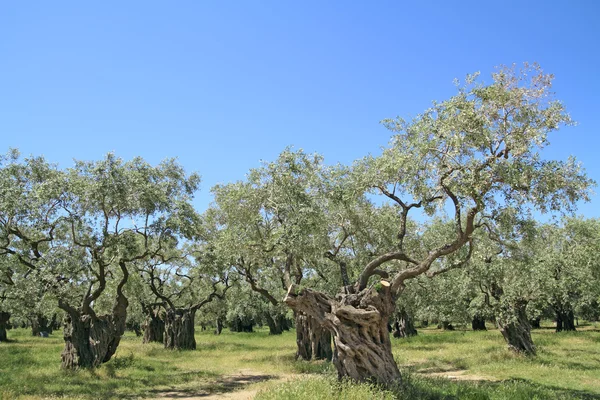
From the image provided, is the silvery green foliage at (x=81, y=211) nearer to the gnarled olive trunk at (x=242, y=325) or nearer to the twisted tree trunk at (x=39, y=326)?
the twisted tree trunk at (x=39, y=326)

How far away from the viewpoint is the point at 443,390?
14664mm

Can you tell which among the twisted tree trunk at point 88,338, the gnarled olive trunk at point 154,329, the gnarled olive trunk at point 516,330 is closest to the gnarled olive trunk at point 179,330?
the gnarled olive trunk at point 154,329

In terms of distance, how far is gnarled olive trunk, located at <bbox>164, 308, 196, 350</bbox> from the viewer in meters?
38.7

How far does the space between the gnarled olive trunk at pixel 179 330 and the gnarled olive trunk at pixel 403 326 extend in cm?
2306

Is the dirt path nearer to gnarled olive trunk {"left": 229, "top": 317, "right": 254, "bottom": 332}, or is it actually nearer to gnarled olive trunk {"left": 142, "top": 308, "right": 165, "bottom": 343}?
gnarled olive trunk {"left": 142, "top": 308, "right": 165, "bottom": 343}

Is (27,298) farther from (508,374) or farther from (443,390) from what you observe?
(508,374)

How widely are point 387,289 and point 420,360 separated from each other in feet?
50.5

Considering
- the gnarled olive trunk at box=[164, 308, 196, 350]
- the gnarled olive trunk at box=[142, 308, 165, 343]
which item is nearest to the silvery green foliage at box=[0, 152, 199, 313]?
the gnarled olive trunk at box=[164, 308, 196, 350]

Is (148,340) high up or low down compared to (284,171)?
down

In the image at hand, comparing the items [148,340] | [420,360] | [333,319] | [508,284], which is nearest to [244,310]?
[148,340]

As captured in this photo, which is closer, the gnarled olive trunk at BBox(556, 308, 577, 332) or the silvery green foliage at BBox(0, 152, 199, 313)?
the silvery green foliage at BBox(0, 152, 199, 313)

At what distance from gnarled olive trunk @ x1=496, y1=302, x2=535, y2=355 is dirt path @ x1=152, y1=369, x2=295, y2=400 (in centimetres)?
1263

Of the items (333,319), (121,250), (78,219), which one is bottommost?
(333,319)

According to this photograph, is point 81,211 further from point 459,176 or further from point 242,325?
point 242,325
